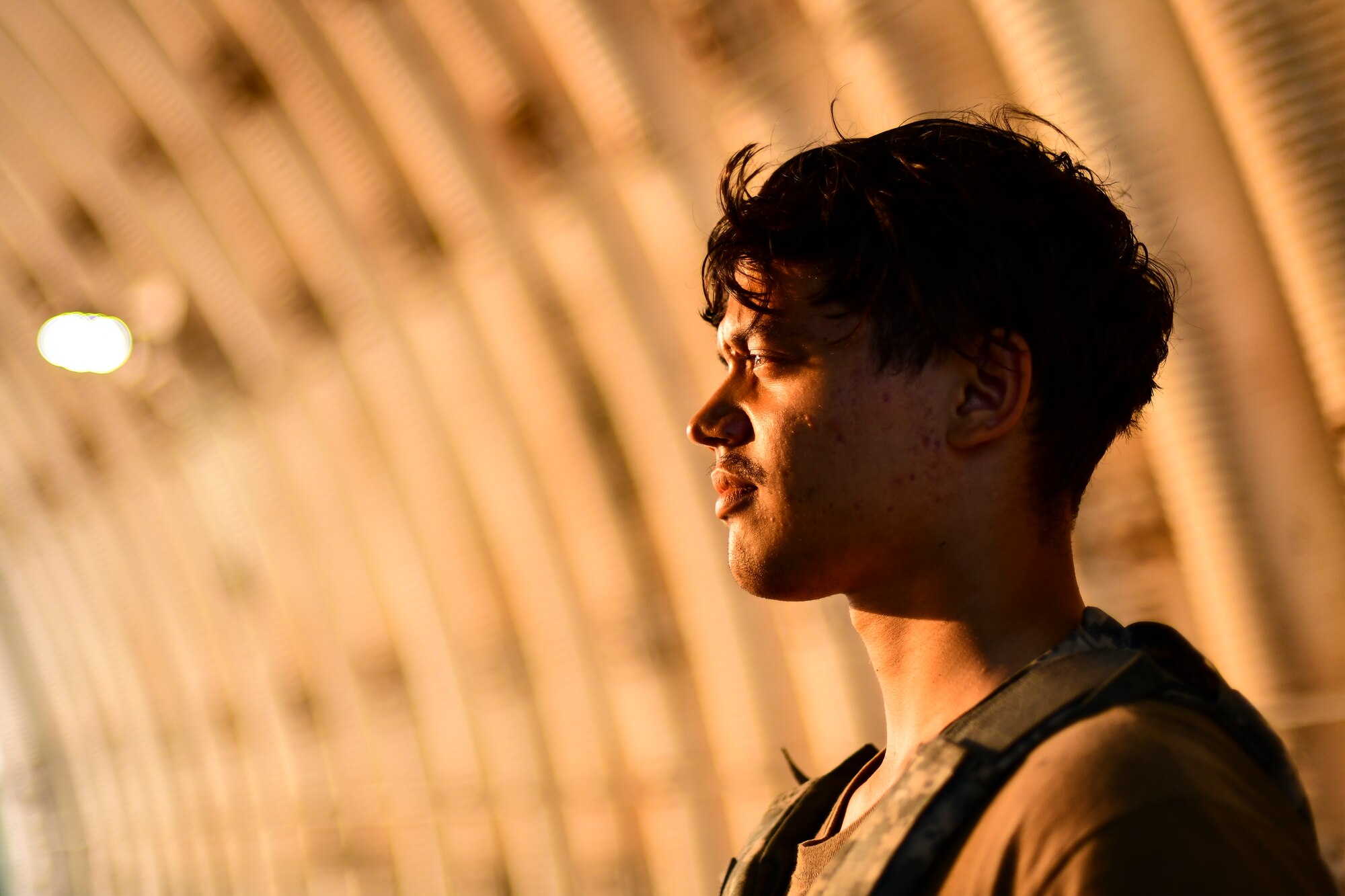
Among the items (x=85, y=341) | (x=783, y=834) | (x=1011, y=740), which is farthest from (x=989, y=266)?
(x=85, y=341)

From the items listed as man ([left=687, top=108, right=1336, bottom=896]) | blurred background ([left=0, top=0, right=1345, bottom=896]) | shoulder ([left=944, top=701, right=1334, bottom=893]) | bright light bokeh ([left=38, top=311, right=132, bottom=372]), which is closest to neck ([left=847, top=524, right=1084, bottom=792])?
man ([left=687, top=108, right=1336, bottom=896])

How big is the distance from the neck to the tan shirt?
24 cm

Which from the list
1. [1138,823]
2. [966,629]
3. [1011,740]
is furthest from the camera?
[966,629]

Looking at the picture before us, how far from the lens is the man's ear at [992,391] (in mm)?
1431

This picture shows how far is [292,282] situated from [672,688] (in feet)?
7.17

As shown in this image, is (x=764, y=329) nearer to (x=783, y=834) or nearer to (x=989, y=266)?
(x=989, y=266)

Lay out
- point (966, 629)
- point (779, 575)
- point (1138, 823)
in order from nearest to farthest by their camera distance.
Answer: point (1138, 823) < point (966, 629) < point (779, 575)

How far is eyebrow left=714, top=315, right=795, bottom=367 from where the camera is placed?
5.07ft

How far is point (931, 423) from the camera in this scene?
1.45m

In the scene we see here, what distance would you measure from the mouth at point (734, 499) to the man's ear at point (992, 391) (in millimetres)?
304

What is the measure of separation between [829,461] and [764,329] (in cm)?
24

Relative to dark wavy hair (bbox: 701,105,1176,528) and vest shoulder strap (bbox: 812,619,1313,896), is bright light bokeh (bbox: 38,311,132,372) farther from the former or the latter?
vest shoulder strap (bbox: 812,619,1313,896)

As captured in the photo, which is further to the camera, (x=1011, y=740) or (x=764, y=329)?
(x=764, y=329)

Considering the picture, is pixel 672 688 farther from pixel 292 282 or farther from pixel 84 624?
pixel 84 624
